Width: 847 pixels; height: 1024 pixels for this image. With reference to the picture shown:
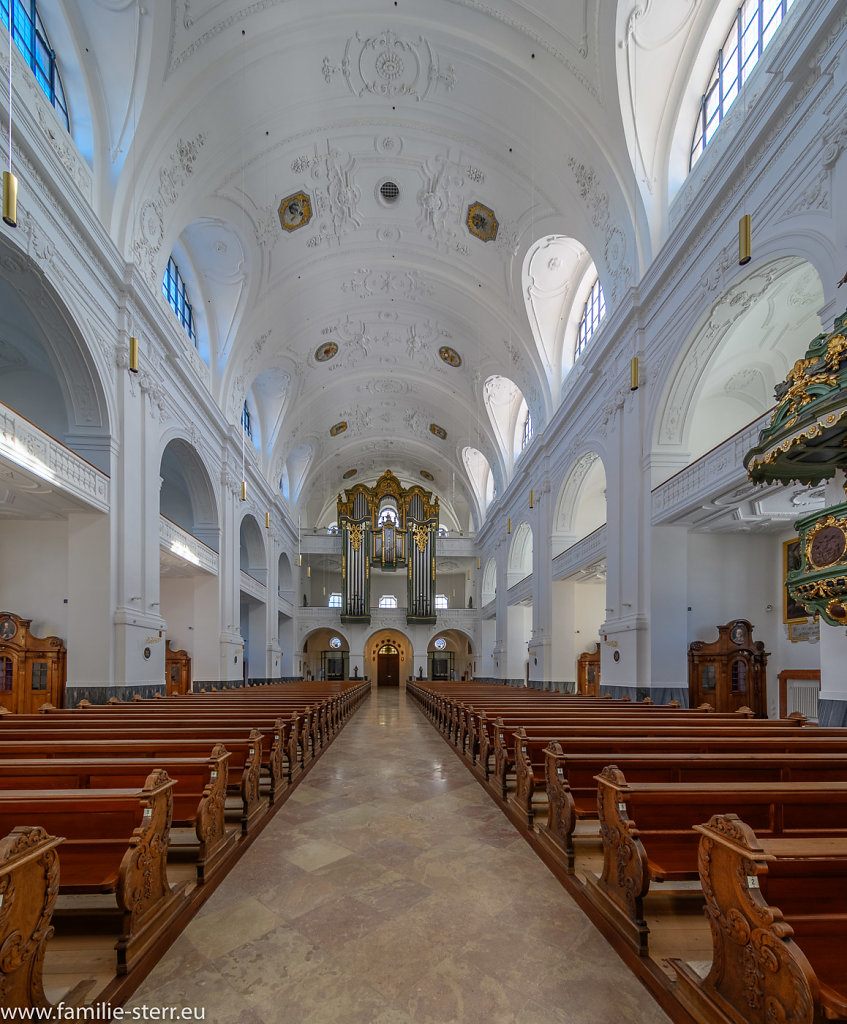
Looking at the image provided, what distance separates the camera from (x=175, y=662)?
1494 cm

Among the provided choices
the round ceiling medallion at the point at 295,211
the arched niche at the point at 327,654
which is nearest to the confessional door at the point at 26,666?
the round ceiling medallion at the point at 295,211

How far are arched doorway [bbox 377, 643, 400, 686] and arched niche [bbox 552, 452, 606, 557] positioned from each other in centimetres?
1844

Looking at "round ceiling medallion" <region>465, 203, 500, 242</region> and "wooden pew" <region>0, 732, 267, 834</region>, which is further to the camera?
"round ceiling medallion" <region>465, 203, 500, 242</region>

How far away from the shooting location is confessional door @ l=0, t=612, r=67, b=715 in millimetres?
10133

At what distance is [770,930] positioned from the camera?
5.81 feet

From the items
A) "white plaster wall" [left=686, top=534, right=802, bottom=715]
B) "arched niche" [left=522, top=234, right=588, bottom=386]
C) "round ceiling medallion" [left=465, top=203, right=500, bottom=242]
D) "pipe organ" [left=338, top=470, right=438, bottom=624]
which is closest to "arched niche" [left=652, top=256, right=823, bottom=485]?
"white plaster wall" [left=686, top=534, right=802, bottom=715]

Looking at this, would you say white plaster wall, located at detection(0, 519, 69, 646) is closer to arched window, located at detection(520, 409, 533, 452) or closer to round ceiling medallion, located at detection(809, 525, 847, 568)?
round ceiling medallion, located at detection(809, 525, 847, 568)

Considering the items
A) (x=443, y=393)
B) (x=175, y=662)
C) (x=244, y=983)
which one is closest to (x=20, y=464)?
(x=244, y=983)

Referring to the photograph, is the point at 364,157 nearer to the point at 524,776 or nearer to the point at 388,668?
the point at 524,776

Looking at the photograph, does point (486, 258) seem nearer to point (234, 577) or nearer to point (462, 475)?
point (234, 577)

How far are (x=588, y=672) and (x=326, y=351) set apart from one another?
12.5 m

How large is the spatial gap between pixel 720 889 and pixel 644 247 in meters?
10.1

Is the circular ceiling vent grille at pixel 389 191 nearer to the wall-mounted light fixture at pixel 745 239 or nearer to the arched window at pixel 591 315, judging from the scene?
the arched window at pixel 591 315

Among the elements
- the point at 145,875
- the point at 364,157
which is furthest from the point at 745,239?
the point at 364,157
